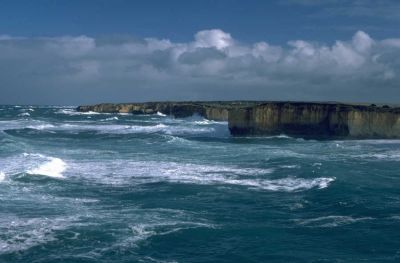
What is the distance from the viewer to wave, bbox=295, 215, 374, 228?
1898cm

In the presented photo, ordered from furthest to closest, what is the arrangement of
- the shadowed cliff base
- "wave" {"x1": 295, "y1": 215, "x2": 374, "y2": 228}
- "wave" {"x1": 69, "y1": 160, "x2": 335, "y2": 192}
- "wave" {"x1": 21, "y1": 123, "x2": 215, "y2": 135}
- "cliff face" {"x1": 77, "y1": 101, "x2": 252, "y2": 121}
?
"cliff face" {"x1": 77, "y1": 101, "x2": 252, "y2": 121}, "wave" {"x1": 21, "y1": 123, "x2": 215, "y2": 135}, the shadowed cliff base, "wave" {"x1": 69, "y1": 160, "x2": 335, "y2": 192}, "wave" {"x1": 295, "y1": 215, "x2": 374, "y2": 228}

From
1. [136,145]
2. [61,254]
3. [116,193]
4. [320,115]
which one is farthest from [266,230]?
[320,115]

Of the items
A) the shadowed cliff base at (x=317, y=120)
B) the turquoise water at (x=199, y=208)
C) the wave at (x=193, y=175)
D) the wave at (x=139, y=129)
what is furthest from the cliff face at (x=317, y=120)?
the wave at (x=193, y=175)

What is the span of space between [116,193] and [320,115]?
38.2 meters

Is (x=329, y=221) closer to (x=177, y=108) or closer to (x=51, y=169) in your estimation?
(x=51, y=169)

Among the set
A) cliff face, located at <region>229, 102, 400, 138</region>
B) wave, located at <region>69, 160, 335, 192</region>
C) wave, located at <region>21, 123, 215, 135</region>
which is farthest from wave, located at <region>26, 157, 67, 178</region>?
wave, located at <region>21, 123, 215, 135</region>

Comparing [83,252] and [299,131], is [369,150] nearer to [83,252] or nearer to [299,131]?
[299,131]

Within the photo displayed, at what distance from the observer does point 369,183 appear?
27.5 metres

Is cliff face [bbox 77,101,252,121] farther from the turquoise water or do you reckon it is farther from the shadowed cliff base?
the turquoise water

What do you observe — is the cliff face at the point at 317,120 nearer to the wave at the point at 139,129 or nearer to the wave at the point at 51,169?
the wave at the point at 139,129

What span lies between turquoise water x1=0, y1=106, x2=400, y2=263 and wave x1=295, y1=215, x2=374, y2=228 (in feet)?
0.11

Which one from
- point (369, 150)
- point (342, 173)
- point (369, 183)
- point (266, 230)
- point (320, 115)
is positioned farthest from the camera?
point (320, 115)

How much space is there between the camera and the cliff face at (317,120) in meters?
56.2

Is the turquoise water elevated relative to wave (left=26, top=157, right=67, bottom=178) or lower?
lower
